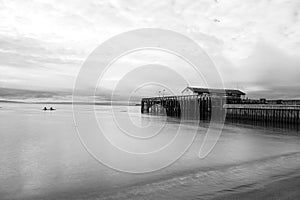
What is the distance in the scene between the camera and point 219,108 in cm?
4275

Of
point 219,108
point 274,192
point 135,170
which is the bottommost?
point 135,170

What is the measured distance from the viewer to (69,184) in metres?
7.70

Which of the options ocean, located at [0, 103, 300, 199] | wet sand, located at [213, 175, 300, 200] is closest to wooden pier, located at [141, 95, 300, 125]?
ocean, located at [0, 103, 300, 199]

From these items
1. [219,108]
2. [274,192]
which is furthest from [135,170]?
[219,108]

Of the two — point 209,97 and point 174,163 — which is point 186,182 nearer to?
point 174,163

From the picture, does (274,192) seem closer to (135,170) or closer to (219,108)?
(135,170)

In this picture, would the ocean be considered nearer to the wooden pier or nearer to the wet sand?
the wet sand

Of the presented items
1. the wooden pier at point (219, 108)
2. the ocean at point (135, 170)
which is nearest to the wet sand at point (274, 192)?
the ocean at point (135, 170)

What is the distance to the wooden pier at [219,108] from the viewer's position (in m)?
29.5

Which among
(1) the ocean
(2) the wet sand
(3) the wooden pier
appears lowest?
(1) the ocean

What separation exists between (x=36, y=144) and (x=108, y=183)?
908cm

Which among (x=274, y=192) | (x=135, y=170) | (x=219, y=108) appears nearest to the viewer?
(x=274, y=192)

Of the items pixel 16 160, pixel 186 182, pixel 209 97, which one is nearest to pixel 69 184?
pixel 186 182

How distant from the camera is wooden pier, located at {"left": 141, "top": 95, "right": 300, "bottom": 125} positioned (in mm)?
29525
